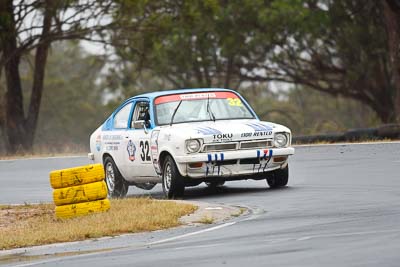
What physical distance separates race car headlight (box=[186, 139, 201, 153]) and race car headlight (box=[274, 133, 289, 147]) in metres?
1.17

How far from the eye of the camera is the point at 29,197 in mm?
19797

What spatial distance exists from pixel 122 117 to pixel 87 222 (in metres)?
5.39

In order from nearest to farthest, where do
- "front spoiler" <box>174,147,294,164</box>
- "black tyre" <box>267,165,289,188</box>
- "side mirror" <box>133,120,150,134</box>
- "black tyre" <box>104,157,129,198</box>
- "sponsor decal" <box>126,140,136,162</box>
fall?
"front spoiler" <box>174,147,294,164</box>, "black tyre" <box>267,165,289,188</box>, "side mirror" <box>133,120,150,134</box>, "sponsor decal" <box>126,140,136,162</box>, "black tyre" <box>104,157,129,198</box>

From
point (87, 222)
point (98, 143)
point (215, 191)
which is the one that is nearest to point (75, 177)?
point (87, 222)

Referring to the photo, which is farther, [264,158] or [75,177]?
[264,158]

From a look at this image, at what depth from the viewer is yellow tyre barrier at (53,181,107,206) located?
15148 millimetres

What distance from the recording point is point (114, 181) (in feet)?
63.4

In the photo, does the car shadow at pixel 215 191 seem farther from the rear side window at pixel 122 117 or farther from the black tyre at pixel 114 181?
the rear side window at pixel 122 117

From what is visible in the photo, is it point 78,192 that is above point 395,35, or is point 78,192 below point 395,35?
below

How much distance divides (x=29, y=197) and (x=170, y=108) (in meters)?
3.23

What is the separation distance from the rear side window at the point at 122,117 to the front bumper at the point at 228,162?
2.35 metres

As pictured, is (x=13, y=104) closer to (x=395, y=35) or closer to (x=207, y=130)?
(x=395, y=35)

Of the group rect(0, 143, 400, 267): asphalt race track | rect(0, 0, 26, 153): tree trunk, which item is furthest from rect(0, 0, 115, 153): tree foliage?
rect(0, 143, 400, 267): asphalt race track

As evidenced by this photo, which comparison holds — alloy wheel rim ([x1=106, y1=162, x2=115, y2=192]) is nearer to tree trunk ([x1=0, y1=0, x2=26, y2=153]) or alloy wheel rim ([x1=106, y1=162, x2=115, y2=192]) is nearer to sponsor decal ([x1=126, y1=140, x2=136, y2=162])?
sponsor decal ([x1=126, y1=140, x2=136, y2=162])
